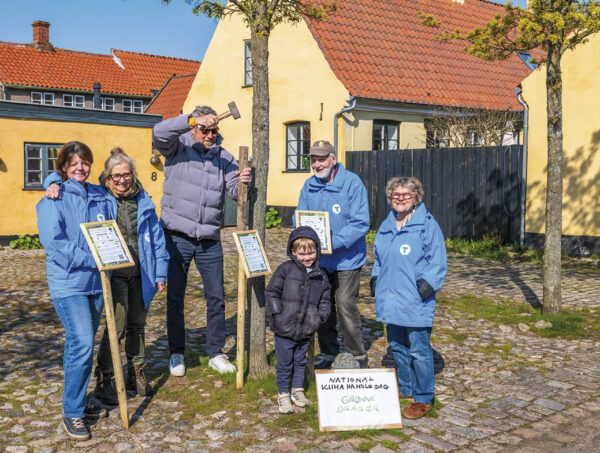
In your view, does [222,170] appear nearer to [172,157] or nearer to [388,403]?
[172,157]

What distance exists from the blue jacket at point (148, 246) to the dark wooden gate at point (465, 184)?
10.0 metres

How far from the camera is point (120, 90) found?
1561 inches

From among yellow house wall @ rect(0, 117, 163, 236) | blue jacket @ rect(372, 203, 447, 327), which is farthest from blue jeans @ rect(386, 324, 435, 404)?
yellow house wall @ rect(0, 117, 163, 236)

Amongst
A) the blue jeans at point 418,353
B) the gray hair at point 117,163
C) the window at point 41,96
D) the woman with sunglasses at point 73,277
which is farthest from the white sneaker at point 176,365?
the window at point 41,96

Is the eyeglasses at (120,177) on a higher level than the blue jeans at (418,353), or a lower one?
higher

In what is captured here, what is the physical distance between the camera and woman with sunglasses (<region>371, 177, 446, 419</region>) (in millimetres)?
4719

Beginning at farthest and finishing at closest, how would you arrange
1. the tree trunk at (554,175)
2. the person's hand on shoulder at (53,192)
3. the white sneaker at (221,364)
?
the tree trunk at (554,175)
the white sneaker at (221,364)
the person's hand on shoulder at (53,192)

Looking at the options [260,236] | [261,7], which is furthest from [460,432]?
[261,7]

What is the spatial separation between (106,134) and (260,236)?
12671 mm

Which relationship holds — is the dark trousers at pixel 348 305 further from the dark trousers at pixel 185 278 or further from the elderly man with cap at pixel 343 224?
the dark trousers at pixel 185 278

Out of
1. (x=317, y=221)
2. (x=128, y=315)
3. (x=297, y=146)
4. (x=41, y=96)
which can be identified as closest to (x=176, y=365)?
(x=128, y=315)

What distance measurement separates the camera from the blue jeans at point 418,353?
4.79 m

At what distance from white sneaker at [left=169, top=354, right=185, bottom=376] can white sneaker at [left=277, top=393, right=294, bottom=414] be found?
42.2 inches

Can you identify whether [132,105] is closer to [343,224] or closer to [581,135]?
[581,135]
